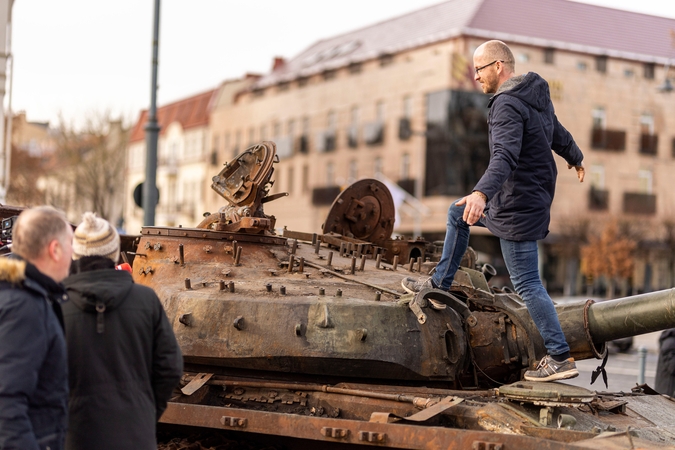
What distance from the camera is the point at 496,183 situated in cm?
592

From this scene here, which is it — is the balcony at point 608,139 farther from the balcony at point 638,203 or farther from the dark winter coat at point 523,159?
the dark winter coat at point 523,159

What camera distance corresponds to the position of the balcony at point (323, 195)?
47.4 meters

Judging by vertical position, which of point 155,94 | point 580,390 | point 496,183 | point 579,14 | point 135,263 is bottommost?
point 580,390

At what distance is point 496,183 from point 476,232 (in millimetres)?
34000

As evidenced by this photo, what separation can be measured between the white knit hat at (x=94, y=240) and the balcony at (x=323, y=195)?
1651 inches

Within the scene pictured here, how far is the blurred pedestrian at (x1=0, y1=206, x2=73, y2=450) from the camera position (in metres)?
4.18

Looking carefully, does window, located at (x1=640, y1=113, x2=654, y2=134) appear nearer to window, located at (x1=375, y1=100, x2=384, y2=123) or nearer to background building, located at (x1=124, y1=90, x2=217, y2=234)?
window, located at (x1=375, y1=100, x2=384, y2=123)

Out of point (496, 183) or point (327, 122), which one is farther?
point (327, 122)

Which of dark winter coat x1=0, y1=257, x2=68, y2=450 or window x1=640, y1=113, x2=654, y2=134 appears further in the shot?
window x1=640, y1=113, x2=654, y2=134

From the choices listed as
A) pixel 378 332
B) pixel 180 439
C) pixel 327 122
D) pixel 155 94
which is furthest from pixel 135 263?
pixel 327 122

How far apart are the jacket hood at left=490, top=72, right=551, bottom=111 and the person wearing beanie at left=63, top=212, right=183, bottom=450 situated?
2.56 m

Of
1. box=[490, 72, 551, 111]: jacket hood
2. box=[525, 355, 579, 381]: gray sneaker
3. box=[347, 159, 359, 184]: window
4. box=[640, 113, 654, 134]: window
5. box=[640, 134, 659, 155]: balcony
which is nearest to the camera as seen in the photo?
box=[525, 355, 579, 381]: gray sneaker

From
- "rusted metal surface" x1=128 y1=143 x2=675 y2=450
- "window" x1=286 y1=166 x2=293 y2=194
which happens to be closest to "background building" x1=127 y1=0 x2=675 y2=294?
→ "window" x1=286 y1=166 x2=293 y2=194

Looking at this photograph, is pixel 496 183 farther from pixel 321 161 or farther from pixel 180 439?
pixel 321 161
